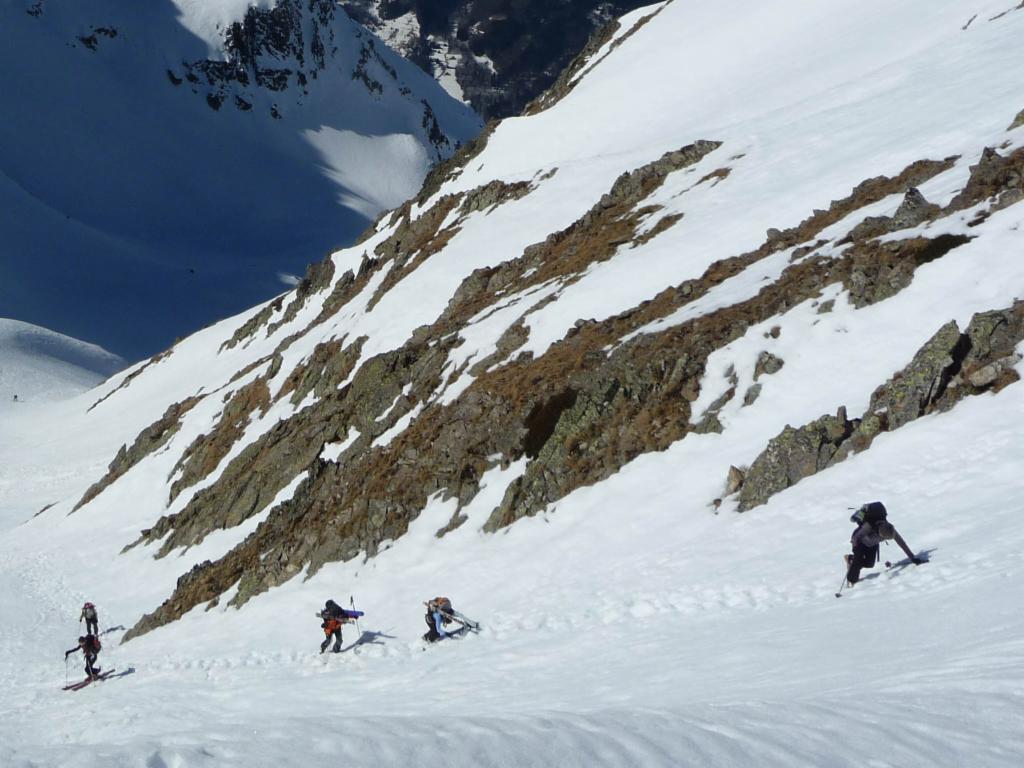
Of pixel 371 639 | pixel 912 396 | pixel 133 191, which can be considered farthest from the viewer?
pixel 133 191

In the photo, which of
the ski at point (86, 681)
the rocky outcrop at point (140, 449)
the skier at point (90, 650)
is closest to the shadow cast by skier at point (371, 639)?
the skier at point (90, 650)

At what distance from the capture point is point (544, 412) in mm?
22297

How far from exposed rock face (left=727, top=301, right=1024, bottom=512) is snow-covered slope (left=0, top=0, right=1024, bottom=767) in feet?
0.16

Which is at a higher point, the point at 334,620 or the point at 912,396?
the point at 912,396

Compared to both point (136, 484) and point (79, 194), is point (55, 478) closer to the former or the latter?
point (136, 484)

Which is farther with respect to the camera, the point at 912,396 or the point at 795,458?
the point at 795,458

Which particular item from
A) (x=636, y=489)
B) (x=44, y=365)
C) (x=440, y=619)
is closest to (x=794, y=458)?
(x=636, y=489)

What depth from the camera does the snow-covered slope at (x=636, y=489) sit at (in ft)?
24.7

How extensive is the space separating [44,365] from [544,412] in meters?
85.8

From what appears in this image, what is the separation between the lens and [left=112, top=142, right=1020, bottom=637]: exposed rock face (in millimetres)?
16297

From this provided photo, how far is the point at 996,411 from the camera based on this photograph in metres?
14.6

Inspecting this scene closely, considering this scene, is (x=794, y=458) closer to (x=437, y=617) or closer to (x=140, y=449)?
(x=437, y=617)

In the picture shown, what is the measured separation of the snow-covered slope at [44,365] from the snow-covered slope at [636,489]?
45628mm

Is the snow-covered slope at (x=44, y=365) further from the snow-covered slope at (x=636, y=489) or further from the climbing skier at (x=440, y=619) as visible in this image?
the climbing skier at (x=440, y=619)
